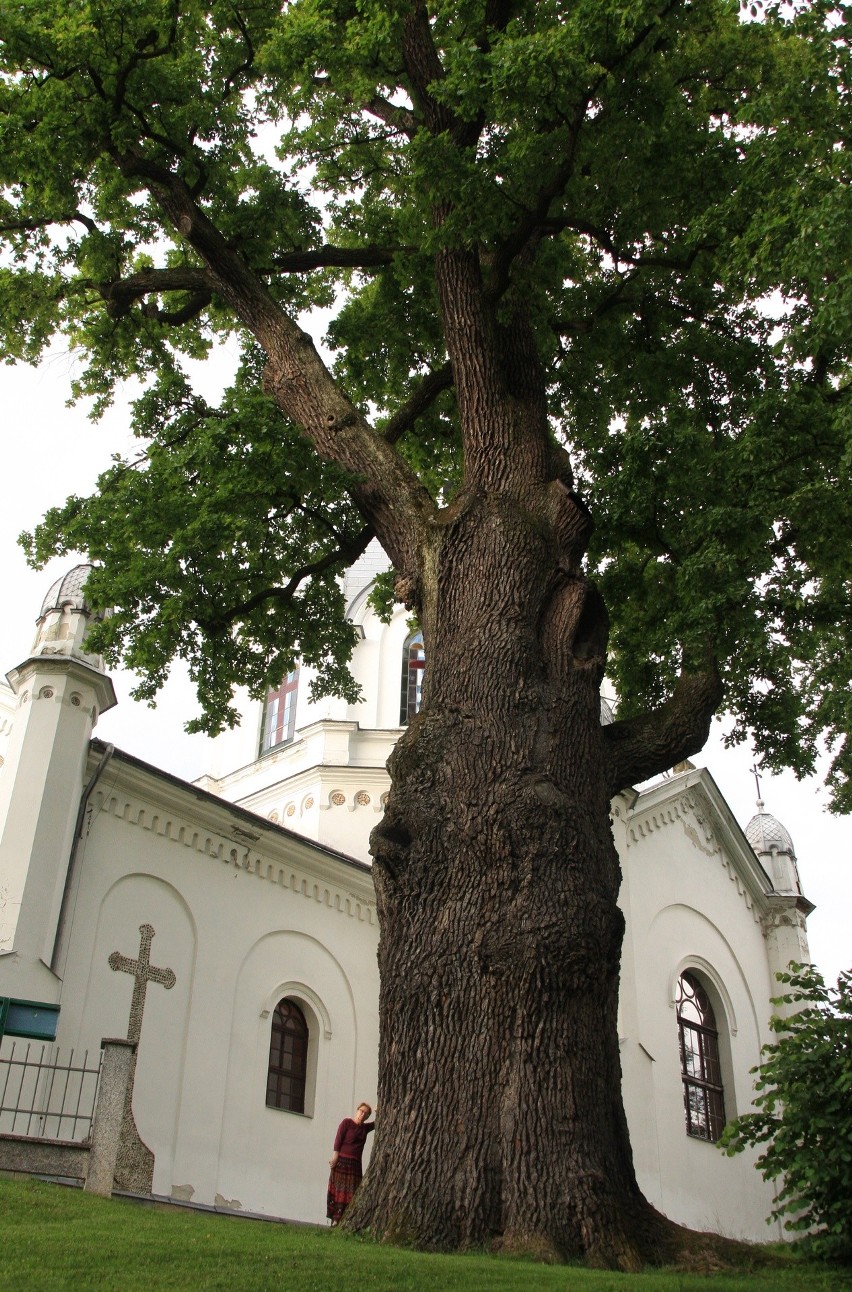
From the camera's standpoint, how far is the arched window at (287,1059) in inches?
535

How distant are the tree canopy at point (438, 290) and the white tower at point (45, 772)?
1784mm

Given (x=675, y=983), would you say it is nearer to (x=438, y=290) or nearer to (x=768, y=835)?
(x=768, y=835)

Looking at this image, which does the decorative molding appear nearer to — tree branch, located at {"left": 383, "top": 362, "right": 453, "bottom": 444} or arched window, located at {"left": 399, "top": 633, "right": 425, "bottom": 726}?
Answer: arched window, located at {"left": 399, "top": 633, "right": 425, "bottom": 726}

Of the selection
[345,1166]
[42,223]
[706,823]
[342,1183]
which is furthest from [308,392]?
[706,823]

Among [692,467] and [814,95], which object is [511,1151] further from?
[814,95]

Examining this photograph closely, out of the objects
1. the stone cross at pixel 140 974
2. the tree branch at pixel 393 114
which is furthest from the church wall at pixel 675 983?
the tree branch at pixel 393 114

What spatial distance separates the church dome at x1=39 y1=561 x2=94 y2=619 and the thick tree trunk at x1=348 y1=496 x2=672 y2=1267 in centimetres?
592

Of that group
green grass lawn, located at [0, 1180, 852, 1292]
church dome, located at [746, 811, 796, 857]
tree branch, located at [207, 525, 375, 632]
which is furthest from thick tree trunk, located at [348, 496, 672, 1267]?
church dome, located at [746, 811, 796, 857]

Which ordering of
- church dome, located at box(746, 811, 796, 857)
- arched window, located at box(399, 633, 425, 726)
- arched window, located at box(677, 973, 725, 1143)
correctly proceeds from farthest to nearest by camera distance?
church dome, located at box(746, 811, 796, 857) < arched window, located at box(399, 633, 425, 726) < arched window, located at box(677, 973, 725, 1143)

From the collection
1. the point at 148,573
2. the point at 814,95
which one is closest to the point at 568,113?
the point at 814,95

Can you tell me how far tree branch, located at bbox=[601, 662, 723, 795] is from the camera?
309 inches

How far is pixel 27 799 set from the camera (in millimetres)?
11195

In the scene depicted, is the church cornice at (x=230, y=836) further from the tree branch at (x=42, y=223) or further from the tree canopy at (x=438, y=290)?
the tree branch at (x=42, y=223)

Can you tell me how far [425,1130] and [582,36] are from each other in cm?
715
